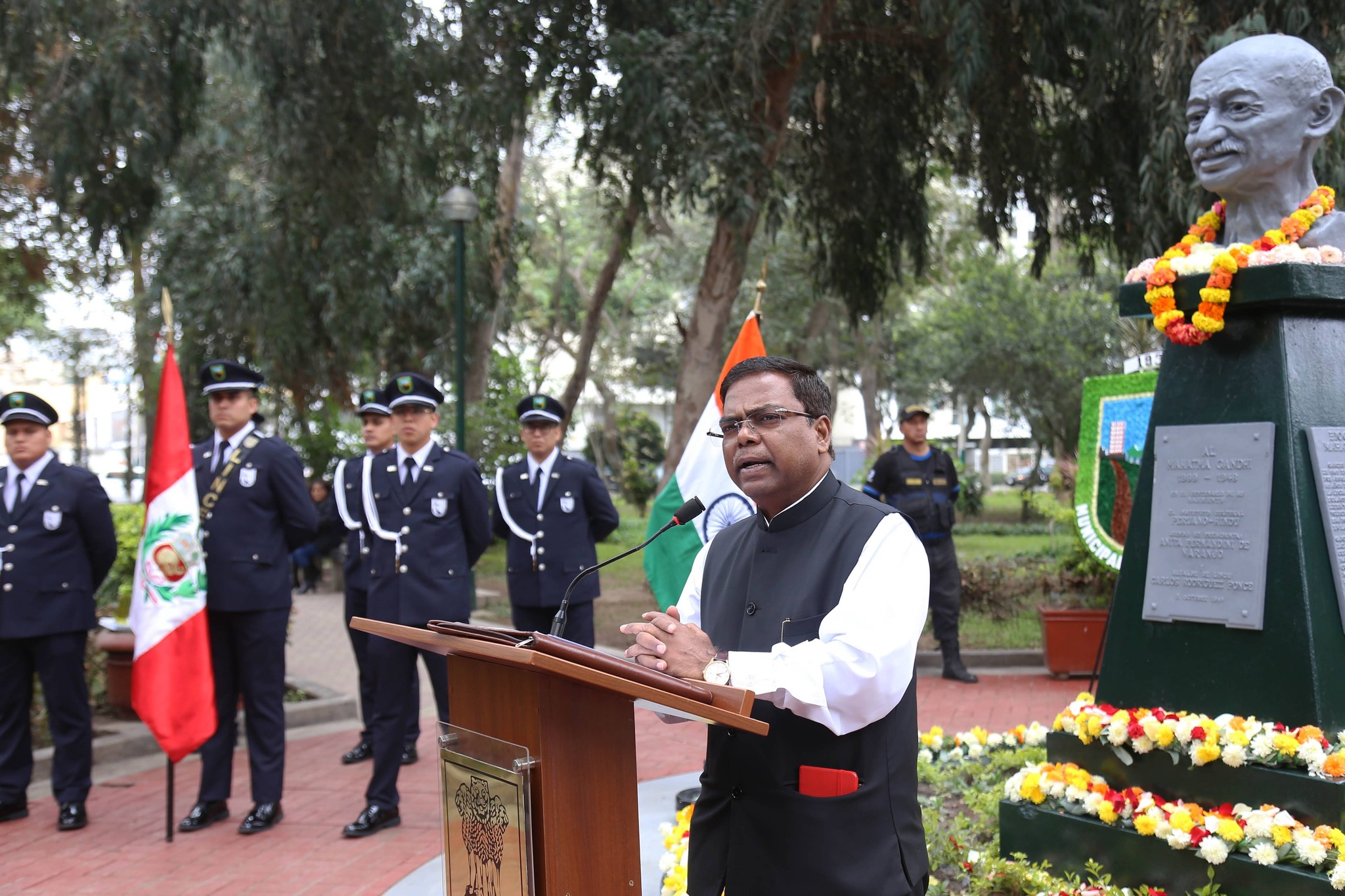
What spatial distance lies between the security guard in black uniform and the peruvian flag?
5.12 metres

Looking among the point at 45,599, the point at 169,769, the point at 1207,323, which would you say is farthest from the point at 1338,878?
the point at 45,599

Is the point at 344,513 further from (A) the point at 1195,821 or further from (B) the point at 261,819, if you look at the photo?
(A) the point at 1195,821

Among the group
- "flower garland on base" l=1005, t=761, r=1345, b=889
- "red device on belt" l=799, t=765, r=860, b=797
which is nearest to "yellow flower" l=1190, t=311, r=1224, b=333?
"flower garland on base" l=1005, t=761, r=1345, b=889

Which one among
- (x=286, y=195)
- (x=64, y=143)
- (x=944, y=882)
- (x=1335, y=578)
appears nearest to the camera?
(x=1335, y=578)

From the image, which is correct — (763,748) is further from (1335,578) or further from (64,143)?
(64,143)

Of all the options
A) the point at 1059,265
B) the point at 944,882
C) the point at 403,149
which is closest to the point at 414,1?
the point at 403,149

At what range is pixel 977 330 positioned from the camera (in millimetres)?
26828

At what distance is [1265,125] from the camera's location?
4215 millimetres

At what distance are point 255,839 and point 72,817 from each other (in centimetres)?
101

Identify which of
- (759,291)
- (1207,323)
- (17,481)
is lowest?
(17,481)

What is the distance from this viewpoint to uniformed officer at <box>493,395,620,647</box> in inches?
268

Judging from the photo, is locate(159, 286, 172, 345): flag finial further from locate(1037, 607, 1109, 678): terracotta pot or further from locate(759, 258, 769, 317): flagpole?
locate(1037, 607, 1109, 678): terracotta pot

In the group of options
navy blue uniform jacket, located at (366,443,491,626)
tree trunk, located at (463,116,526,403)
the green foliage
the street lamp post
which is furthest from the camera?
tree trunk, located at (463,116,526,403)

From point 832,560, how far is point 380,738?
3753 millimetres
